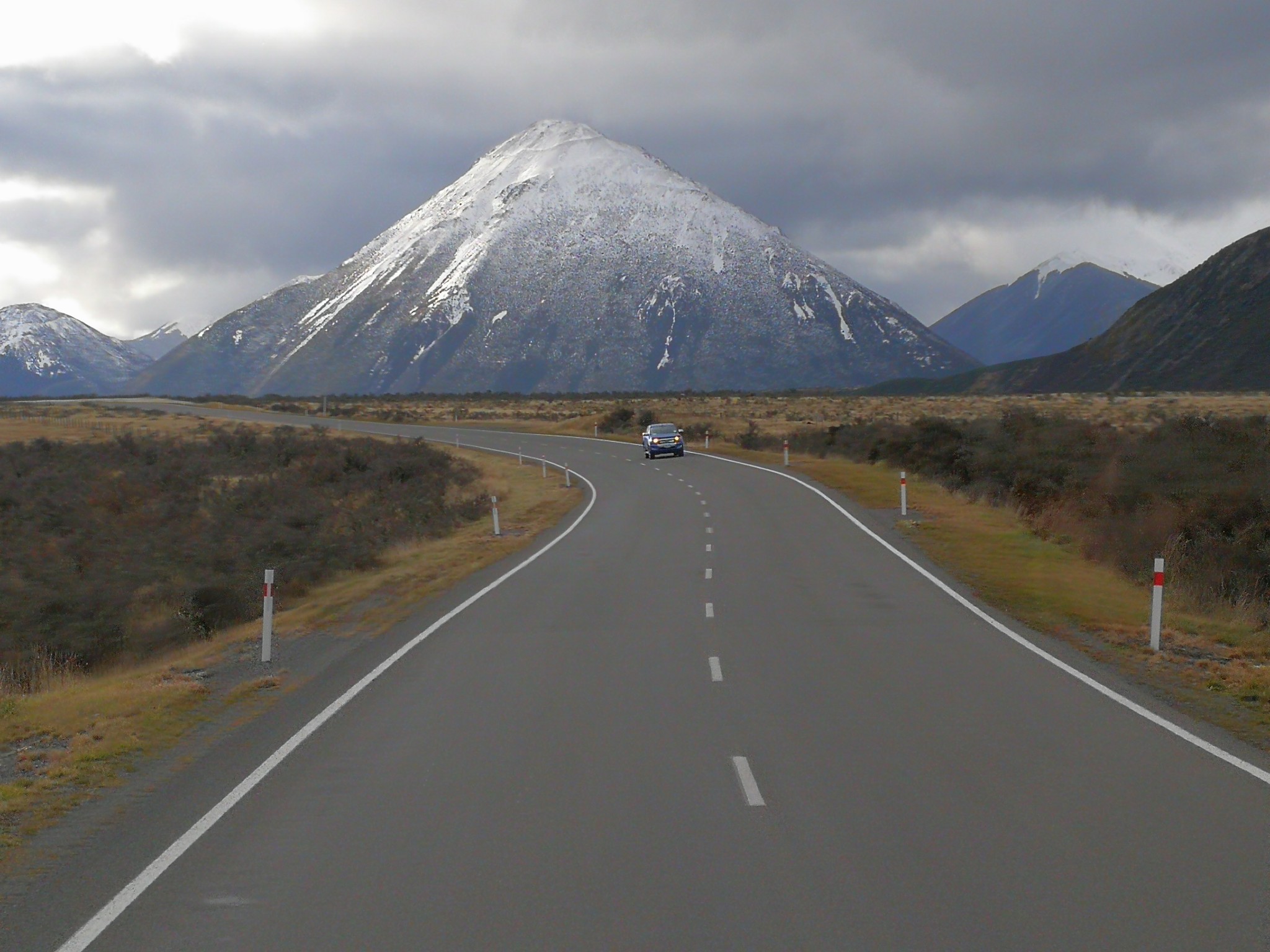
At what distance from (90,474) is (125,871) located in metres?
38.5

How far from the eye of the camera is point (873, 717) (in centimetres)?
1094

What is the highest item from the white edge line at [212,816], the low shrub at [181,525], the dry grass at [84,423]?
the white edge line at [212,816]

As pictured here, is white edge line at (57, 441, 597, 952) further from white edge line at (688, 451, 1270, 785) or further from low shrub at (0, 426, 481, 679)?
low shrub at (0, 426, 481, 679)

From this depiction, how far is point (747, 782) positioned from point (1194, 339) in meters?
135

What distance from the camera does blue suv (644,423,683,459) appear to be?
5881 cm

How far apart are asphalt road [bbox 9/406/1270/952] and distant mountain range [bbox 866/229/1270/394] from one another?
114m

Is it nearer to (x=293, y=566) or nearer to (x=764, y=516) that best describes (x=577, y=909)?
(x=293, y=566)

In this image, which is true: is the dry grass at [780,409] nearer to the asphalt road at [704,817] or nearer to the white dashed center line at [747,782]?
the asphalt road at [704,817]

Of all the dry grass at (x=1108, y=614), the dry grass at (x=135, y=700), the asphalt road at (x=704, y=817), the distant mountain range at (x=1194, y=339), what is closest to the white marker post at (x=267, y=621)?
the dry grass at (x=135, y=700)

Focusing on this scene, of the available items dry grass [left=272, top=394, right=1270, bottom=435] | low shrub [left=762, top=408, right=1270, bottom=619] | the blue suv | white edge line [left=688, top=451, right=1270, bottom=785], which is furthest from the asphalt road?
dry grass [left=272, top=394, right=1270, bottom=435]

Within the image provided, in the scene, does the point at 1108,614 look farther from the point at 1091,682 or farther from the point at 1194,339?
the point at 1194,339

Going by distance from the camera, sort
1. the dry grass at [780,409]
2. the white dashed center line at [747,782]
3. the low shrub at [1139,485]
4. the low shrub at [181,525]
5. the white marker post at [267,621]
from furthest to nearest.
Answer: the dry grass at [780,409]
the low shrub at [1139,485]
the low shrub at [181,525]
the white marker post at [267,621]
the white dashed center line at [747,782]

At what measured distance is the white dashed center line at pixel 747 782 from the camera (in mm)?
8242

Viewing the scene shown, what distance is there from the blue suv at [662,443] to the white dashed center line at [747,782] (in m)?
49.4
